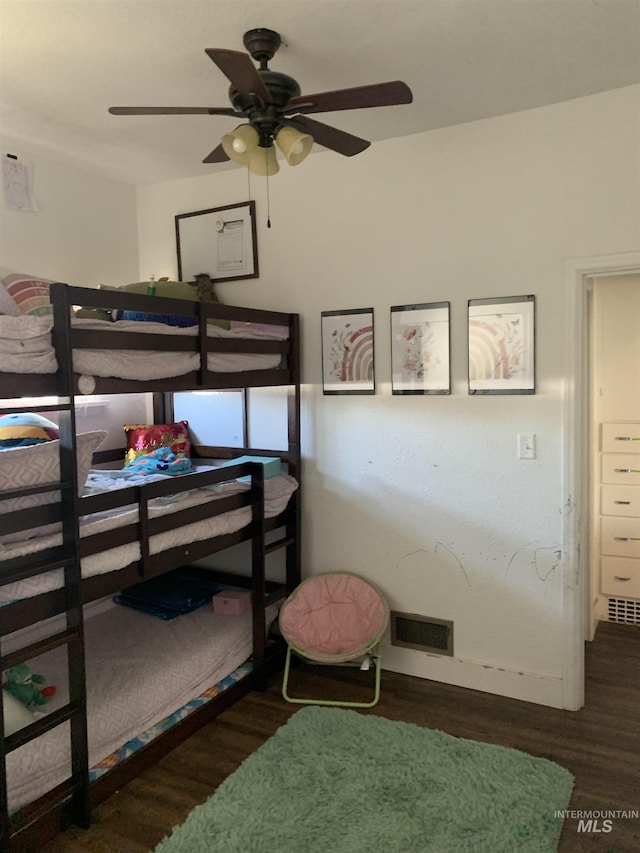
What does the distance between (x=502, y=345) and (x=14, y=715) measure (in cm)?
239

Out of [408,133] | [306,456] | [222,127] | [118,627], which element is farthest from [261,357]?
[118,627]

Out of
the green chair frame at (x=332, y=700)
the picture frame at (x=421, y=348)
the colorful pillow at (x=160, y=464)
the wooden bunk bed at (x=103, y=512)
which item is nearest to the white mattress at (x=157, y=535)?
the wooden bunk bed at (x=103, y=512)

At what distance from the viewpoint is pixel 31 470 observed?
2.03m

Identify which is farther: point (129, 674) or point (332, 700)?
point (332, 700)

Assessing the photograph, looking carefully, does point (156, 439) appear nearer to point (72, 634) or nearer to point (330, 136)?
point (72, 634)

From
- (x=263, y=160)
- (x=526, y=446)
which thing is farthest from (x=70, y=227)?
(x=526, y=446)

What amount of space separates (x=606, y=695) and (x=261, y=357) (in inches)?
88.2

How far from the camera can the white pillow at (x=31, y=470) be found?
1.97 metres

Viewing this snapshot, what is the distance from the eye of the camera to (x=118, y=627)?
3.12 m

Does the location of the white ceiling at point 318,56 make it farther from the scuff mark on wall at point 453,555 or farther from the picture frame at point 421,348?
the scuff mark on wall at point 453,555

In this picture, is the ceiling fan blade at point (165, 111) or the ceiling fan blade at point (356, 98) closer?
the ceiling fan blade at point (356, 98)

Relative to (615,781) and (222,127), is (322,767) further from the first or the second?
(222,127)

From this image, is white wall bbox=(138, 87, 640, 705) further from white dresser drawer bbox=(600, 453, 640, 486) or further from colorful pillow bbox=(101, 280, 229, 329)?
white dresser drawer bbox=(600, 453, 640, 486)

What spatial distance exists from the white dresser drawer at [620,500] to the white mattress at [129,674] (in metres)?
2.02
